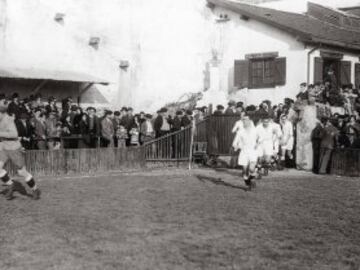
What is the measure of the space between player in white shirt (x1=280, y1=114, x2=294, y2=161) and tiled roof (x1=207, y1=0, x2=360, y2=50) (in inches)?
256

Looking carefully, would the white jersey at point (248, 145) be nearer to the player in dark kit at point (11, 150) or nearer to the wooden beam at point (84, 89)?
the player in dark kit at point (11, 150)

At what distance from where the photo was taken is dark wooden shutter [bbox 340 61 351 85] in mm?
27672

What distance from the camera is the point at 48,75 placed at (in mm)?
22531

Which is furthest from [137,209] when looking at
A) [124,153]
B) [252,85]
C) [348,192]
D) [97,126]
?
[252,85]

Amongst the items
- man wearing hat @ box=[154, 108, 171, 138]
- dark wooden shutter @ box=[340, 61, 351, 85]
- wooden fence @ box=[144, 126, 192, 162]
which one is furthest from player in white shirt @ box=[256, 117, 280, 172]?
dark wooden shutter @ box=[340, 61, 351, 85]

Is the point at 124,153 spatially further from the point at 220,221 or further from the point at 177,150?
the point at 220,221

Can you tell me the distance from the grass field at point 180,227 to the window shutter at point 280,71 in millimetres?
11088

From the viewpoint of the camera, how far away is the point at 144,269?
7234 millimetres

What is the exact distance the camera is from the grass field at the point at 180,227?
7.72m

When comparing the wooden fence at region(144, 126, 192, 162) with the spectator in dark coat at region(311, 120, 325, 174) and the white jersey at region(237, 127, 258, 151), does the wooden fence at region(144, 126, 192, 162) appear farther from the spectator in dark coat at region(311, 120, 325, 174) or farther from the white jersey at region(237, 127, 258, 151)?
the white jersey at region(237, 127, 258, 151)

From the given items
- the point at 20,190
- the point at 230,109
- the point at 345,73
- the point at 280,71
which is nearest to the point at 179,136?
the point at 230,109

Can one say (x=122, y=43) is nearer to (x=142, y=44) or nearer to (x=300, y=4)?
(x=142, y=44)

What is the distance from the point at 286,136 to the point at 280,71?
7008 mm

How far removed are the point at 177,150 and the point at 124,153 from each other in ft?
7.30
